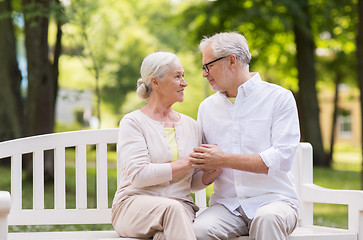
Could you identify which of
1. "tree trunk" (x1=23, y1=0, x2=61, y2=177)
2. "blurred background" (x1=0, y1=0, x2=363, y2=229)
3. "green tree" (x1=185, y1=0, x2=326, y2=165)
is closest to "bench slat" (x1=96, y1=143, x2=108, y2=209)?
"blurred background" (x1=0, y1=0, x2=363, y2=229)

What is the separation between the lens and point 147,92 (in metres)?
4.16

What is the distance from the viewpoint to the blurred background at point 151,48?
9.09m

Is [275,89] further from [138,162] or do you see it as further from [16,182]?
[16,182]

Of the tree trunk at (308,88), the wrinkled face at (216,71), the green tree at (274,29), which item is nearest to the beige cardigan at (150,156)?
the wrinkled face at (216,71)

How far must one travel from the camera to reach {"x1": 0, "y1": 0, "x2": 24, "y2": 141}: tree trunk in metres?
12.4

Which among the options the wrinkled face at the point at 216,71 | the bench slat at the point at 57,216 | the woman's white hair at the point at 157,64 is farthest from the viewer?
the bench slat at the point at 57,216

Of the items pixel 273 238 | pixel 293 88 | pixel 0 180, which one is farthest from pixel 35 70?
pixel 293 88

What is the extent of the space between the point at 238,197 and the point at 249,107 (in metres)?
0.61

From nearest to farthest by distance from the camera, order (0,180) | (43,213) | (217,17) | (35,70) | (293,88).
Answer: (43,213) → (35,70) → (0,180) → (217,17) → (293,88)

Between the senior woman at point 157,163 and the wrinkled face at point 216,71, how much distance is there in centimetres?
22

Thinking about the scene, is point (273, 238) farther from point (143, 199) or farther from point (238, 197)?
point (143, 199)

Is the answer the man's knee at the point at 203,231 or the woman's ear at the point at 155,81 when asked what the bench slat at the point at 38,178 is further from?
the man's knee at the point at 203,231

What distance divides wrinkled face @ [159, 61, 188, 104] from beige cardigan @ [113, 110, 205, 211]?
0.62 feet

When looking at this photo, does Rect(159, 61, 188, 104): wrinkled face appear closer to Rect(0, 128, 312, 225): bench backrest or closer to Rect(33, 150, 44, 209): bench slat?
Rect(0, 128, 312, 225): bench backrest
